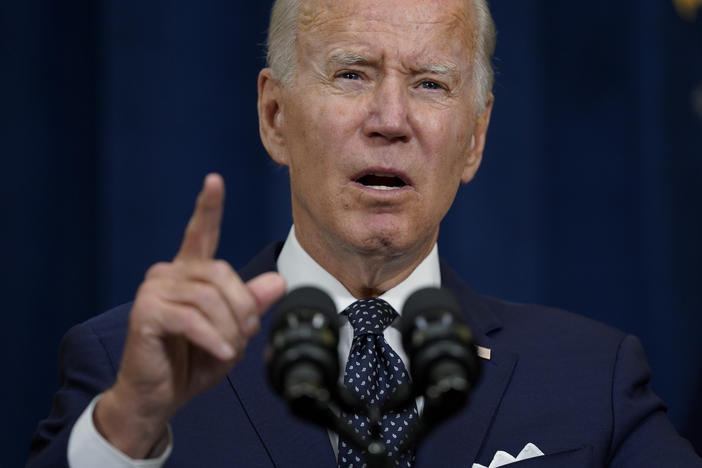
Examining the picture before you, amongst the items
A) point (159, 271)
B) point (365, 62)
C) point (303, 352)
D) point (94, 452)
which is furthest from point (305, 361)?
point (365, 62)

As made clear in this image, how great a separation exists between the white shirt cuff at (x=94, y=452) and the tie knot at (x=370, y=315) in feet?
1.44

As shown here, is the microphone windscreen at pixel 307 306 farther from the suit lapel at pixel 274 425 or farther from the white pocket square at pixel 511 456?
the white pocket square at pixel 511 456

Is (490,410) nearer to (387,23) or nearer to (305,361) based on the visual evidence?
(387,23)

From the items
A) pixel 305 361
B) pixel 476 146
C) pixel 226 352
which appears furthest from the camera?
pixel 476 146

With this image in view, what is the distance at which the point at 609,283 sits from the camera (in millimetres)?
2605

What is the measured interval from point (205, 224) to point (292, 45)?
76 cm

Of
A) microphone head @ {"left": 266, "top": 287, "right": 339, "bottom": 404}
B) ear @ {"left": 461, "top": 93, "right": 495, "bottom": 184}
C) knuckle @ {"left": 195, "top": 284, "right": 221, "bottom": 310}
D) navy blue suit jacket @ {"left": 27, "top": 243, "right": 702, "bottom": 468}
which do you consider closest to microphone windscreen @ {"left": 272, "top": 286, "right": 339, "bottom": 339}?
microphone head @ {"left": 266, "top": 287, "right": 339, "bottom": 404}

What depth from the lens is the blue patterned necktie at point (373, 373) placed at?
1.38 m

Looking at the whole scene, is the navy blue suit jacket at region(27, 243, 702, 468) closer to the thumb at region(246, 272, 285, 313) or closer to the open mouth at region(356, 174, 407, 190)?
the open mouth at region(356, 174, 407, 190)

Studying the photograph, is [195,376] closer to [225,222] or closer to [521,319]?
[521,319]

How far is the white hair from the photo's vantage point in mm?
1686

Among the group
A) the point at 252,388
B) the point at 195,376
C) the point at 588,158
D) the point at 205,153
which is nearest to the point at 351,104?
the point at 252,388

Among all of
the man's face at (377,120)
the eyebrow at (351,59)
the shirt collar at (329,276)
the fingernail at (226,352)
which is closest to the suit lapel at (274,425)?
the shirt collar at (329,276)

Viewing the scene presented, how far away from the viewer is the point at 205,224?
3.27ft
